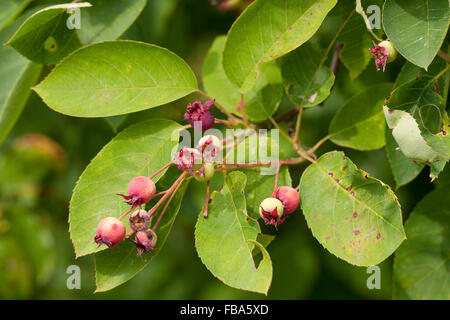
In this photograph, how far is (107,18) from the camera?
52.2 inches

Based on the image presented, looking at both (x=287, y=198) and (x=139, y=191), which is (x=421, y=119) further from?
(x=139, y=191)

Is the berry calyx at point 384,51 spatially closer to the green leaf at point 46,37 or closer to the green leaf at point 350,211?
the green leaf at point 350,211

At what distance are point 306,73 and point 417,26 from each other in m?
0.30

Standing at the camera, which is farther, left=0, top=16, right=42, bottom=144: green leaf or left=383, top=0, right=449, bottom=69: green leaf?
left=0, top=16, right=42, bottom=144: green leaf

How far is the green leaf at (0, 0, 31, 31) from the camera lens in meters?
1.44

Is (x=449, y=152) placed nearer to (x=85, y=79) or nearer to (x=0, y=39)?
(x=85, y=79)

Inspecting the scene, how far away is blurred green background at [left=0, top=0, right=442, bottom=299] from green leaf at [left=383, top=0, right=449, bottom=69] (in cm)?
79

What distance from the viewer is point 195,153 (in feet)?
3.44

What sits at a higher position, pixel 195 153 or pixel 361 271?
pixel 195 153

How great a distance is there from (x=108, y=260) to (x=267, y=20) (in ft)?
2.04

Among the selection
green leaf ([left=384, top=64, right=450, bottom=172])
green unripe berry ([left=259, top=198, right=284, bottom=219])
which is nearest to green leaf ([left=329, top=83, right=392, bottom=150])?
green leaf ([left=384, top=64, right=450, bottom=172])

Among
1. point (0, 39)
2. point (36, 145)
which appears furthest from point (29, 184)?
point (0, 39)

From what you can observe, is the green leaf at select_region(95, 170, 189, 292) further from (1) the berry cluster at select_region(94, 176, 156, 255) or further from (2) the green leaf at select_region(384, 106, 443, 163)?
(2) the green leaf at select_region(384, 106, 443, 163)

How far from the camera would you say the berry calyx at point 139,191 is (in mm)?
1028
